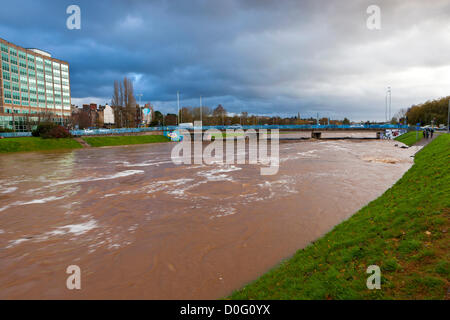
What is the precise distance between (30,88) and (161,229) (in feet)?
386

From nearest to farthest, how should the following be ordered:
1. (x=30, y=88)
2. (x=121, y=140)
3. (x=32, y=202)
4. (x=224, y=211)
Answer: (x=224, y=211) → (x=32, y=202) → (x=121, y=140) → (x=30, y=88)

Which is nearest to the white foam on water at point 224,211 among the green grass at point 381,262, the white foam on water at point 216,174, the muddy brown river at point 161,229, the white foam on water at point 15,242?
the muddy brown river at point 161,229

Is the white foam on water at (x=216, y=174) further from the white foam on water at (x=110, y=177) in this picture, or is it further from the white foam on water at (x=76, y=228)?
the white foam on water at (x=76, y=228)

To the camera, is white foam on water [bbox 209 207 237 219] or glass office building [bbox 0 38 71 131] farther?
glass office building [bbox 0 38 71 131]

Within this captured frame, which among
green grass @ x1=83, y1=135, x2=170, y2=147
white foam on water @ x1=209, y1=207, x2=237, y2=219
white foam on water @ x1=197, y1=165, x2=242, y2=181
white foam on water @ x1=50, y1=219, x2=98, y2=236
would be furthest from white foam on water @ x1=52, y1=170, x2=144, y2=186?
green grass @ x1=83, y1=135, x2=170, y2=147

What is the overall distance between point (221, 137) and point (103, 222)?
3353 inches

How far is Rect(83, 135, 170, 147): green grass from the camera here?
63.0 meters

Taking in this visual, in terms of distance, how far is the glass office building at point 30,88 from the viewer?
87688 mm

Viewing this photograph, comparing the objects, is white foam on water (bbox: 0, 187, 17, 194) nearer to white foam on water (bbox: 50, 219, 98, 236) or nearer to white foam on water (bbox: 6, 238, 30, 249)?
white foam on water (bbox: 50, 219, 98, 236)

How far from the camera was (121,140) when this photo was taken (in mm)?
70312

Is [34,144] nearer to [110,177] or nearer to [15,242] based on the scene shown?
[110,177]

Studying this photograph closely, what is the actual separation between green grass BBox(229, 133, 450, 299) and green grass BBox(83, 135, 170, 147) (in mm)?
64219

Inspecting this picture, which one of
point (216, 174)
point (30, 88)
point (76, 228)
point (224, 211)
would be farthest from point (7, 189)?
point (30, 88)
